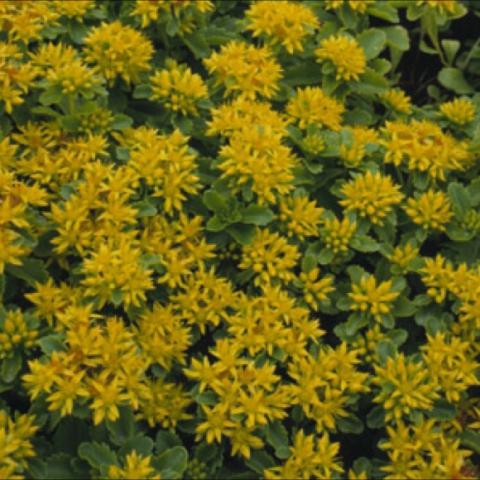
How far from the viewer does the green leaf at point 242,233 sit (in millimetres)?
2241

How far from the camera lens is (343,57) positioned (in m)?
2.65

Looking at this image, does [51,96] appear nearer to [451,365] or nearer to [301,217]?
[301,217]

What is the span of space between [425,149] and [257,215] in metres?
0.55

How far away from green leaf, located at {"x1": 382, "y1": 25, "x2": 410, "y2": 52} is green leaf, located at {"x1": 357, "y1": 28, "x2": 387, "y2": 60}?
11 cm

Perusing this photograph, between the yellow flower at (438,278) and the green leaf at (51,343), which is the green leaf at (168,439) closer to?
the green leaf at (51,343)

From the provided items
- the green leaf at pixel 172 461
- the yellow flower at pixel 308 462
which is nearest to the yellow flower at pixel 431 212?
the yellow flower at pixel 308 462

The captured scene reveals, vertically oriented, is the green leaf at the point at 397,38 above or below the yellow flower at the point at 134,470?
above

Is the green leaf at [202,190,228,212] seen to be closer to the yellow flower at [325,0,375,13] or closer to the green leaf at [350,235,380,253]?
the green leaf at [350,235,380,253]

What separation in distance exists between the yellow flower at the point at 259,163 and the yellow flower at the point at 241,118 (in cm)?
6

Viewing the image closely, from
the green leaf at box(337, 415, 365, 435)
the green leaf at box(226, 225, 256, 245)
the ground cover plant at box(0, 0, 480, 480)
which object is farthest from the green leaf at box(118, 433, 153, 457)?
the green leaf at box(226, 225, 256, 245)

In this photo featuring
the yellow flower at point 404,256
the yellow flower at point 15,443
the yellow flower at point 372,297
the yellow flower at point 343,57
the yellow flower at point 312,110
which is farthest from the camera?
the yellow flower at point 343,57

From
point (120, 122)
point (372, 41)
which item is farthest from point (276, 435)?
point (372, 41)

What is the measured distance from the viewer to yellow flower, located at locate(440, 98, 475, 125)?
8.76ft

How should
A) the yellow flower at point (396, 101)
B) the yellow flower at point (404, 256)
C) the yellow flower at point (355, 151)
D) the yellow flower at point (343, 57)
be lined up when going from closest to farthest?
1. the yellow flower at point (404, 256)
2. the yellow flower at point (355, 151)
3. the yellow flower at point (343, 57)
4. the yellow flower at point (396, 101)
